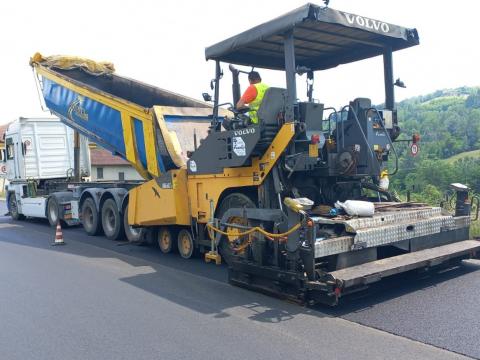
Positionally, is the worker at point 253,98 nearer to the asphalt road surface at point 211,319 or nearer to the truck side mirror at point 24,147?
the asphalt road surface at point 211,319

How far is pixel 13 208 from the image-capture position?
15562 mm

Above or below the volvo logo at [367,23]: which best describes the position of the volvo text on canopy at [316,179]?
below

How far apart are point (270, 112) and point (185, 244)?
3.18 m

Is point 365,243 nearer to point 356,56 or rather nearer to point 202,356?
point 202,356

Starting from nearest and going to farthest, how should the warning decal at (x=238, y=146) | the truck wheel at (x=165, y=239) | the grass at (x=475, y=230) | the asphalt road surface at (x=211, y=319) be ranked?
the asphalt road surface at (x=211, y=319) < the warning decal at (x=238, y=146) < the grass at (x=475, y=230) < the truck wheel at (x=165, y=239)

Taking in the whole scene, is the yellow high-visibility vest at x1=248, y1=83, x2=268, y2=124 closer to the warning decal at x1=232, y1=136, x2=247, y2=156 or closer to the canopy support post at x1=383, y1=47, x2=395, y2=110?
the warning decal at x1=232, y1=136, x2=247, y2=156

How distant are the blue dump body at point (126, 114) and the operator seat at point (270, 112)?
95.0 inches

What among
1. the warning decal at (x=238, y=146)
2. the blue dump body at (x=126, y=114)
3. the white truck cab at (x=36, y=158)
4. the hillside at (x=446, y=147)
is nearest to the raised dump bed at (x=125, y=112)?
the blue dump body at (x=126, y=114)

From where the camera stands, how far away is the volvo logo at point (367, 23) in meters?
5.95

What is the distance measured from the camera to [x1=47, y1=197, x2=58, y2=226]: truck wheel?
42.9 ft

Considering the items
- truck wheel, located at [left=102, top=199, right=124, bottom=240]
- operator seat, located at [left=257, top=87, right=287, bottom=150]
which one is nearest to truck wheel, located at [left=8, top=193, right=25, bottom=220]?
truck wheel, located at [left=102, top=199, right=124, bottom=240]

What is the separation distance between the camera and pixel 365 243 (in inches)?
215

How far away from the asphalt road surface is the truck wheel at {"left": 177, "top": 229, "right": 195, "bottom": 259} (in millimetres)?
773

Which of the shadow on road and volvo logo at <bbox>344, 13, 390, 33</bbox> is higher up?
volvo logo at <bbox>344, 13, 390, 33</bbox>
